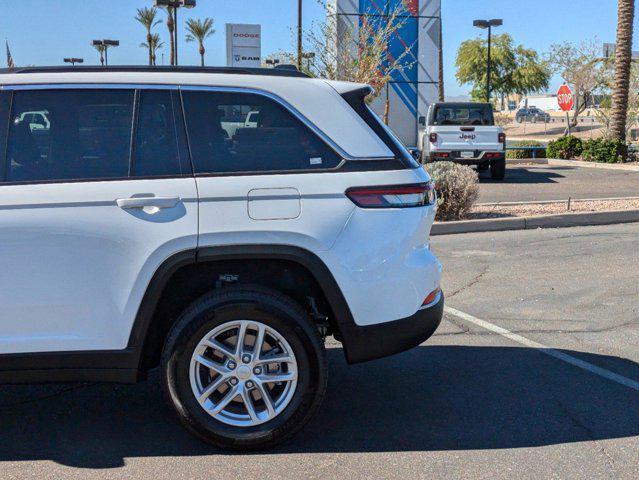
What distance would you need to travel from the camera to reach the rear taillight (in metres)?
4.04

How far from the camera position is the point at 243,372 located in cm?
401

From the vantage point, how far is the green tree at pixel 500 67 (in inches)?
2534

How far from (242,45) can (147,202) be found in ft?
93.5

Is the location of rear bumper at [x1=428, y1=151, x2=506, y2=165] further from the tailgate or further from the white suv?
the white suv

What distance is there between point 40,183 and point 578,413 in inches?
127

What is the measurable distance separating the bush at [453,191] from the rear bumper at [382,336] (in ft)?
25.1

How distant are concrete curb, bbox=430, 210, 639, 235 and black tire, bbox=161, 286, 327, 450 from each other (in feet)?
25.2

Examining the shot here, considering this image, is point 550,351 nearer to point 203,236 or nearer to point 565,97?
point 203,236

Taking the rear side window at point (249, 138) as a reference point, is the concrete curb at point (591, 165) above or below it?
below

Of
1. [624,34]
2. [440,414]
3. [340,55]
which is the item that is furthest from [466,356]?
[624,34]

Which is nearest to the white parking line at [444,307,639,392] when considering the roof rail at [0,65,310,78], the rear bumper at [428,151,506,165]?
the roof rail at [0,65,310,78]

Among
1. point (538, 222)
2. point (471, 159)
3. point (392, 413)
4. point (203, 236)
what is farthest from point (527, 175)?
point (203, 236)

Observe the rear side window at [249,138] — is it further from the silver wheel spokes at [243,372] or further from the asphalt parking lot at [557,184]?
the asphalt parking lot at [557,184]

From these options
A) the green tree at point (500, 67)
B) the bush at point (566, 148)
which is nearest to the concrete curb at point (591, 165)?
the bush at point (566, 148)
